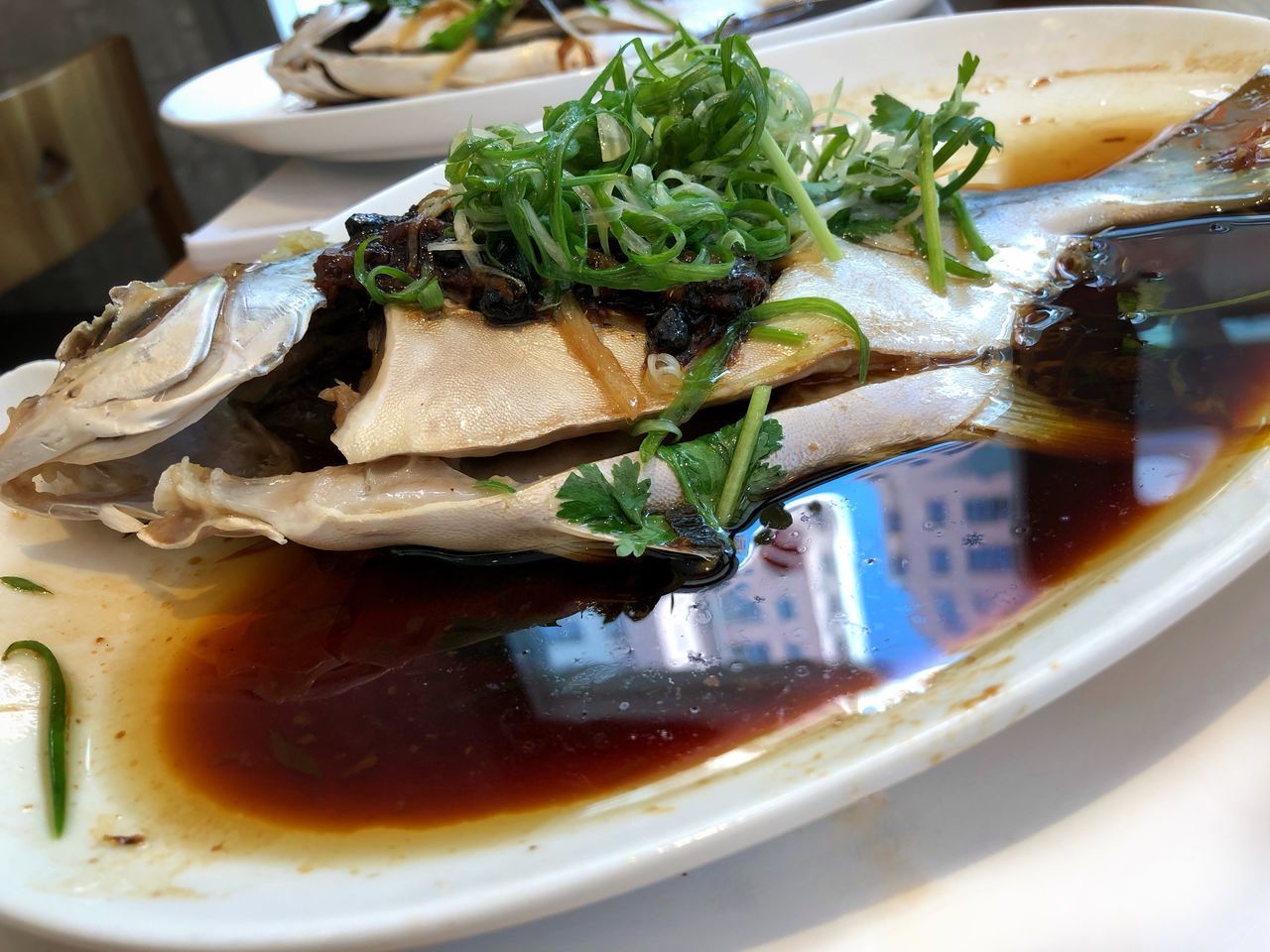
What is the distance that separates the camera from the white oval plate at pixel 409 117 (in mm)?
2307

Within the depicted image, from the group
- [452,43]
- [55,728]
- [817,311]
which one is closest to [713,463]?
[817,311]

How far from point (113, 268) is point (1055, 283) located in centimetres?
468

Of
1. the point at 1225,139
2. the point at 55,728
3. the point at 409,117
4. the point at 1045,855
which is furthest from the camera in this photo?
the point at 409,117

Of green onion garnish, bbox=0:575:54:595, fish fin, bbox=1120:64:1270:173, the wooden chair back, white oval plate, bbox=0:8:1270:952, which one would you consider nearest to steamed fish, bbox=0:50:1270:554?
green onion garnish, bbox=0:575:54:595

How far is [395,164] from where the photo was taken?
2.62 m

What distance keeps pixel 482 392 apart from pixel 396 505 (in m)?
0.20

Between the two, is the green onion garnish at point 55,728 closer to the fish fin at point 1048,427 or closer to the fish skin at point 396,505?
the fish skin at point 396,505

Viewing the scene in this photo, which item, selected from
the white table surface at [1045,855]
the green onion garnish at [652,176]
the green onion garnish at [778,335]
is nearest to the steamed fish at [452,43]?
the green onion garnish at [652,176]

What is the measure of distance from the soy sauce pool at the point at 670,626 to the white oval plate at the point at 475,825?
2.3 inches

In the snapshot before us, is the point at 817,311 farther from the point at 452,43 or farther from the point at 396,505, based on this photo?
the point at 452,43

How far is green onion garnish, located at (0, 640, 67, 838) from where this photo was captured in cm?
102

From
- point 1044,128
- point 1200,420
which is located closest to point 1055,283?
point 1200,420

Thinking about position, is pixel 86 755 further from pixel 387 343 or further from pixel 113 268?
pixel 113 268

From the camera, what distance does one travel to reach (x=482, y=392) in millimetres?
1254
